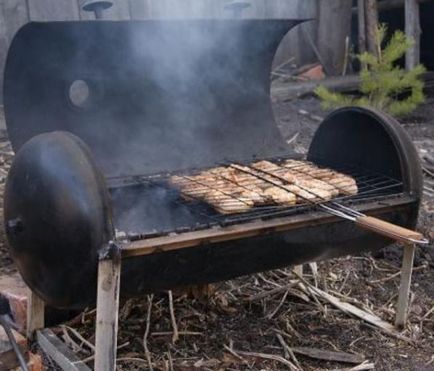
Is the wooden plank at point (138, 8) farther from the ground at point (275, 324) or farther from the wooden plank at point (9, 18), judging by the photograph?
the ground at point (275, 324)

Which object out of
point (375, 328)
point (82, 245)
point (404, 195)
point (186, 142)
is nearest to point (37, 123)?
point (186, 142)

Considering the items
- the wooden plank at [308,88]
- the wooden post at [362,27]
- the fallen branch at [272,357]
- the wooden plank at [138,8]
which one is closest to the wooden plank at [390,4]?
the wooden post at [362,27]

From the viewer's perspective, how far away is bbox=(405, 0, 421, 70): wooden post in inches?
308

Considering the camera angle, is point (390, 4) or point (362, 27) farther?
point (390, 4)

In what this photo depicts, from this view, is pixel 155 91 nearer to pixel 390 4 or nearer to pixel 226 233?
pixel 226 233

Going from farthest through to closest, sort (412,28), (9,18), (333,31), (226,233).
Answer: (333,31) → (412,28) → (9,18) → (226,233)

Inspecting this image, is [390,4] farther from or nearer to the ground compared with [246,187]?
farther from the ground

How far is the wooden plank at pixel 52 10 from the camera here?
20.5 feet

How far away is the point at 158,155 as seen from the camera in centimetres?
367

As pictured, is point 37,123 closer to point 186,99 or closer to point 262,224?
point 186,99

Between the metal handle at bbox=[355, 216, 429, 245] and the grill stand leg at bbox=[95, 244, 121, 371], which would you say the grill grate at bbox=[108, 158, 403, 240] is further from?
the metal handle at bbox=[355, 216, 429, 245]

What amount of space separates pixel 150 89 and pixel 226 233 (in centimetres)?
146

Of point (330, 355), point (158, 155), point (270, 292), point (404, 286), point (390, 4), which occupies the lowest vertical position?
point (330, 355)

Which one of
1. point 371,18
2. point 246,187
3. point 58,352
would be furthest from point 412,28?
point 58,352
